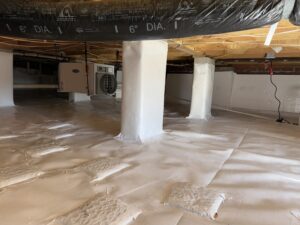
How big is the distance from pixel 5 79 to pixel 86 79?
4.91 ft

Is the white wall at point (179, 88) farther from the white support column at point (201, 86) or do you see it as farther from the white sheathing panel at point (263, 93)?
the white support column at point (201, 86)

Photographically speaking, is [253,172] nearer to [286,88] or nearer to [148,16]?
Result: [148,16]

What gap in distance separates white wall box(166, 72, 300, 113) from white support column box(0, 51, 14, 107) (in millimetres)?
4253

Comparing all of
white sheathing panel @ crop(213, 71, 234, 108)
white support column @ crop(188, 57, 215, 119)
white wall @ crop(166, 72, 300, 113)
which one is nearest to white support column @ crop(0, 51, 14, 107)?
white support column @ crop(188, 57, 215, 119)

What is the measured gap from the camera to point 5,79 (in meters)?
4.61

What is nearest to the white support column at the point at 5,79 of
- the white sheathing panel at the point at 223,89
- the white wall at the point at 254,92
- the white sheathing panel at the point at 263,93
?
the white wall at the point at 254,92

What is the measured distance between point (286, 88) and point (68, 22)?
5262 millimetres

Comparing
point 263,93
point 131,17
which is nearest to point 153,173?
point 131,17

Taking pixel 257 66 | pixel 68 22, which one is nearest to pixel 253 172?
pixel 68 22

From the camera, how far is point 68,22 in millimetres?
1399

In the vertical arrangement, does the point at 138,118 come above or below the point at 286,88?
below

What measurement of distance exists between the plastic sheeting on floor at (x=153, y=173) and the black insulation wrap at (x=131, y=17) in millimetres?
877

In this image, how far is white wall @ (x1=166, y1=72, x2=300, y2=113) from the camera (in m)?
5.29

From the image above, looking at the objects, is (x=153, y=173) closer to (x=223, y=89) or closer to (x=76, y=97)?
(x=76, y=97)
